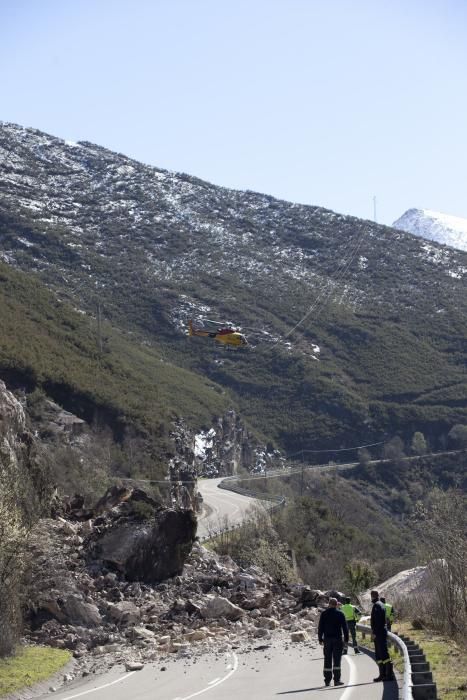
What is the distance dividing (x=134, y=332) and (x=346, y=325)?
28.7 metres

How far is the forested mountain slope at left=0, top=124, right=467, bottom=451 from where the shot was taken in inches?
4323

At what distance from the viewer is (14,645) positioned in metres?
22.5

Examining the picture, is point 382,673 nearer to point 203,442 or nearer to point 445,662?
point 445,662

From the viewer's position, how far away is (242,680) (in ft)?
61.1

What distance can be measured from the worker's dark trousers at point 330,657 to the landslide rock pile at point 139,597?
620 centimetres

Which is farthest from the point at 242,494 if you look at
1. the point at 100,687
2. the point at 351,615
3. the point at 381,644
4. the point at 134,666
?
the point at 381,644

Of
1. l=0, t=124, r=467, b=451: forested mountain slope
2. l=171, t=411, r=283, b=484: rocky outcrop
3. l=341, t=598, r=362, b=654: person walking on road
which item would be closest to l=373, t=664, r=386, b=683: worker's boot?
l=341, t=598, r=362, b=654: person walking on road

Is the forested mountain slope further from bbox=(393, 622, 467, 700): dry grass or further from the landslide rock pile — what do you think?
bbox=(393, 622, 467, 700): dry grass

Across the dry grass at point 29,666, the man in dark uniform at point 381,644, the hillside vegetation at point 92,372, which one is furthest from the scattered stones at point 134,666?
the hillside vegetation at point 92,372

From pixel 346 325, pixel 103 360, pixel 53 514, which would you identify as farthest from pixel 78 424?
pixel 346 325

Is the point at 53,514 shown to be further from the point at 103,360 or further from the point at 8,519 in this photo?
the point at 103,360

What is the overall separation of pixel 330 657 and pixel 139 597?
1385cm

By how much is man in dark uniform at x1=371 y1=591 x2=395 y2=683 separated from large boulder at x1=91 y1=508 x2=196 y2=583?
15.2m

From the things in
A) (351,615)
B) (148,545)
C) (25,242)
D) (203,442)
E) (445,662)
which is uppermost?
(25,242)
